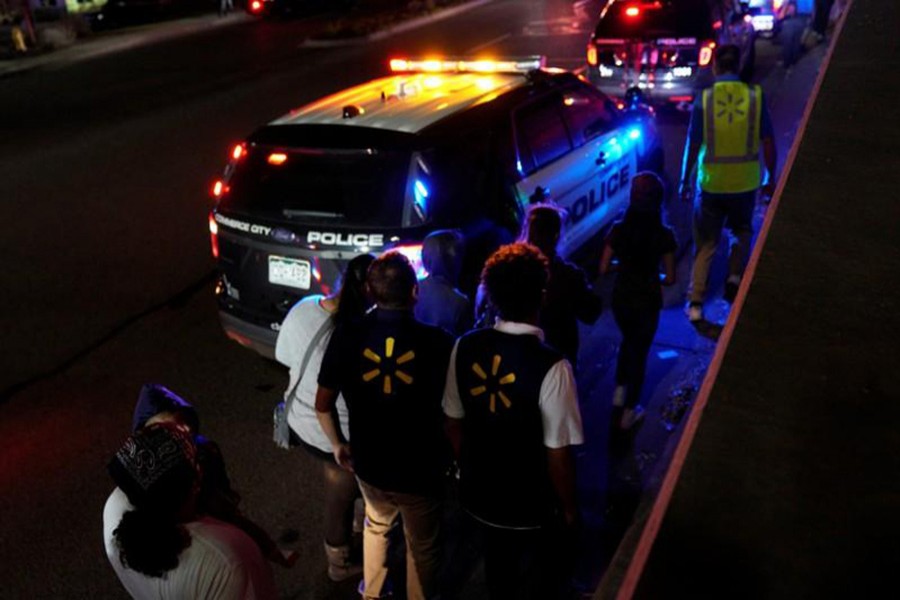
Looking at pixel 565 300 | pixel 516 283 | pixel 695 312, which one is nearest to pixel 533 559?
pixel 516 283

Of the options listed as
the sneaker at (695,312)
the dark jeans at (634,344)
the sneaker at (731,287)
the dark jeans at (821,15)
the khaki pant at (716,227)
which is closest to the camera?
the dark jeans at (634,344)

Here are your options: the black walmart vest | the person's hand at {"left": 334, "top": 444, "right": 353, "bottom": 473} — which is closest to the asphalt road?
the person's hand at {"left": 334, "top": 444, "right": 353, "bottom": 473}

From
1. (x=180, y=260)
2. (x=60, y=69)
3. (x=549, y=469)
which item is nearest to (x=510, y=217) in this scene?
(x=549, y=469)

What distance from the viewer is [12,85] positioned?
1911cm

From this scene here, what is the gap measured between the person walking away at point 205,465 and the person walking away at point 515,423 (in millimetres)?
802

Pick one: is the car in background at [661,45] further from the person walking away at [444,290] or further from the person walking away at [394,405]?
the person walking away at [394,405]

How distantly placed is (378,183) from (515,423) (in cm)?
224

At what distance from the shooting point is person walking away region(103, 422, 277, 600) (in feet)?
7.39

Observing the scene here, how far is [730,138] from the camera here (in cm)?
561

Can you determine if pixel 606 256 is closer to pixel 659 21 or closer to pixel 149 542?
pixel 149 542

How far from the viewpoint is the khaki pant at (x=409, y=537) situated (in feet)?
10.7

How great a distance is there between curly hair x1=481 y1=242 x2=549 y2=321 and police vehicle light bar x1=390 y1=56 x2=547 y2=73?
3531 millimetres

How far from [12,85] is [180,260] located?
14.3m

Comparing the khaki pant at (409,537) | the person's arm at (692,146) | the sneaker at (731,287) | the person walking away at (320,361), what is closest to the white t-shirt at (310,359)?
the person walking away at (320,361)
